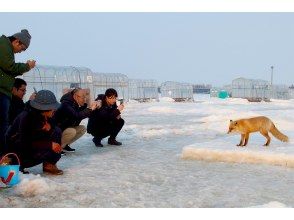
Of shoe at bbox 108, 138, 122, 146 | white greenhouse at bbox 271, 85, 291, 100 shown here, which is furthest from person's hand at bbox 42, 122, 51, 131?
white greenhouse at bbox 271, 85, 291, 100

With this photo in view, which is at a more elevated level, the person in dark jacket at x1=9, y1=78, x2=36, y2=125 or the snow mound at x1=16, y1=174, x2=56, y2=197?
the person in dark jacket at x1=9, y1=78, x2=36, y2=125

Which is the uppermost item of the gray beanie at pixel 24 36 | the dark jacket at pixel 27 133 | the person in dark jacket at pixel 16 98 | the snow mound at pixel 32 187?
the gray beanie at pixel 24 36

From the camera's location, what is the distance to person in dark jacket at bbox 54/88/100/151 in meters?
6.91

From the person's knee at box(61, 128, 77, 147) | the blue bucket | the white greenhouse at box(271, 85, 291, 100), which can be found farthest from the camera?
the white greenhouse at box(271, 85, 291, 100)

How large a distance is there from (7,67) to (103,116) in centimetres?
312

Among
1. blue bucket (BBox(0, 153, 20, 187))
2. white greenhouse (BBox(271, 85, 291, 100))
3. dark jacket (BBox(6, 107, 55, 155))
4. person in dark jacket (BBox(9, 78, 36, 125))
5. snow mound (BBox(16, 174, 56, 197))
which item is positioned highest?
person in dark jacket (BBox(9, 78, 36, 125))

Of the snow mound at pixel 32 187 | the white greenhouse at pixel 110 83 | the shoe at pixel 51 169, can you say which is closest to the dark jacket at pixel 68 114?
the shoe at pixel 51 169

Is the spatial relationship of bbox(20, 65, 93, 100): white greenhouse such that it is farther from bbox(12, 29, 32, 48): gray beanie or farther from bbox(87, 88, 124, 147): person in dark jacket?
bbox(12, 29, 32, 48): gray beanie

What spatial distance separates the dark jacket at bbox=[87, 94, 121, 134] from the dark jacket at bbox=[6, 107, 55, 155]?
3.15m

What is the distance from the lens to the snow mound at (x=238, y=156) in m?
6.27

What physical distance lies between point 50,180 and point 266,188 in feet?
8.50

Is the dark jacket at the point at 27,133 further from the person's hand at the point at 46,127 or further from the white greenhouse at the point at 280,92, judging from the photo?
the white greenhouse at the point at 280,92

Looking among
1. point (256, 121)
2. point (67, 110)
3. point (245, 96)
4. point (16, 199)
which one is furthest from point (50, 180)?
point (245, 96)

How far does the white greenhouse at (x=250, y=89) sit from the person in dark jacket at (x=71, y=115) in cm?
4068
